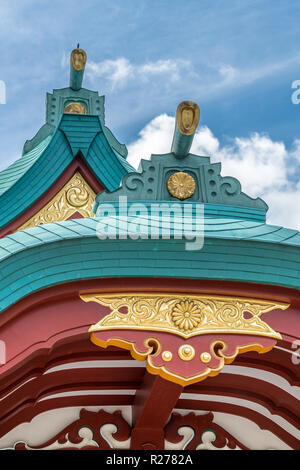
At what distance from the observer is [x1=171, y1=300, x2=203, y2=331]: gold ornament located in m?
3.31

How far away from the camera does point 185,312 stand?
3352 mm

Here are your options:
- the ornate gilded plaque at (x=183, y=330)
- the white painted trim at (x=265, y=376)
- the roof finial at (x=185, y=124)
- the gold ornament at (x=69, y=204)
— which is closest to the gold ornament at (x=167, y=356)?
the ornate gilded plaque at (x=183, y=330)

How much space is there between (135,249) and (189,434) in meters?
1.80

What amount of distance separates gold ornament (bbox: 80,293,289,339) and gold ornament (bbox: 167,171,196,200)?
39.6 inches

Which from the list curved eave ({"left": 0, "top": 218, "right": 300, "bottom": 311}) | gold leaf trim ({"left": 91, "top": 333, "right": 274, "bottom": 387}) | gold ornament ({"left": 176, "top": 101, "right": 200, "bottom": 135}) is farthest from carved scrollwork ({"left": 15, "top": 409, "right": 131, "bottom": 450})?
gold ornament ({"left": 176, "top": 101, "right": 200, "bottom": 135})

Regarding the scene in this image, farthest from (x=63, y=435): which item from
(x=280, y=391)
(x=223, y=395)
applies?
(x=280, y=391)

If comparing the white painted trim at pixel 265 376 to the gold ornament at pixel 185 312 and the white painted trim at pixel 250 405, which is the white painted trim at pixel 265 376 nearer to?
the white painted trim at pixel 250 405

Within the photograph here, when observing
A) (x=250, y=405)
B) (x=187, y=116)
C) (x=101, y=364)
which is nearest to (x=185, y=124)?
(x=187, y=116)

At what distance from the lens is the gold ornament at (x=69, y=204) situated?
6.64 metres

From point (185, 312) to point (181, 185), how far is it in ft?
3.82

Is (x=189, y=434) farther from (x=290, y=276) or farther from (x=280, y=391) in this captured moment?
(x=290, y=276)

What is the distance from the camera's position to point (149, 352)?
3.27 m

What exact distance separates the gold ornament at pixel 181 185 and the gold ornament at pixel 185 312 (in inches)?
39.6

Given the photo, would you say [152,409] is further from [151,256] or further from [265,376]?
[151,256]
